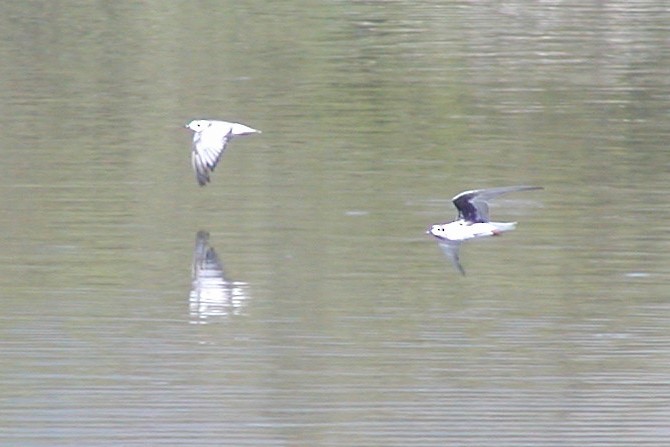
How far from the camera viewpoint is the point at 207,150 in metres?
13.2

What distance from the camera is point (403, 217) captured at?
13.2m

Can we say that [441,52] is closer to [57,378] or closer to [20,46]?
[20,46]

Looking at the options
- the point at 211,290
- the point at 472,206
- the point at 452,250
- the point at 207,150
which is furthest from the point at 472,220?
the point at 207,150

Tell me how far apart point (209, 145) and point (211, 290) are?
2.19 metres

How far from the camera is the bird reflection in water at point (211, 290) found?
10.8 m

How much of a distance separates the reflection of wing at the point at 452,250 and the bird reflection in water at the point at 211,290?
4.84 feet

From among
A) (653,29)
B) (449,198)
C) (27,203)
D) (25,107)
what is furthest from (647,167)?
(653,29)

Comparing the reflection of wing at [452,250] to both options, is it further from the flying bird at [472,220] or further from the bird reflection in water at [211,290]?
the bird reflection in water at [211,290]

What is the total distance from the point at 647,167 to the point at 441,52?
29.1 ft

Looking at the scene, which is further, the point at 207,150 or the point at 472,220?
the point at 207,150

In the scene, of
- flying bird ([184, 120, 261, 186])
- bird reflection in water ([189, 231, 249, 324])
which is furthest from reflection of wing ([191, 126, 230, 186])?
bird reflection in water ([189, 231, 249, 324])

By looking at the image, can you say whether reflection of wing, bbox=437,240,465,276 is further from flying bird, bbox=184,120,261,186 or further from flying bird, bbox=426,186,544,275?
flying bird, bbox=184,120,261,186

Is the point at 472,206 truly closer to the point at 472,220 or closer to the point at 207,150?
the point at 472,220

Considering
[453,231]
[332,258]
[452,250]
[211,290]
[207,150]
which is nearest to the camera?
[453,231]
